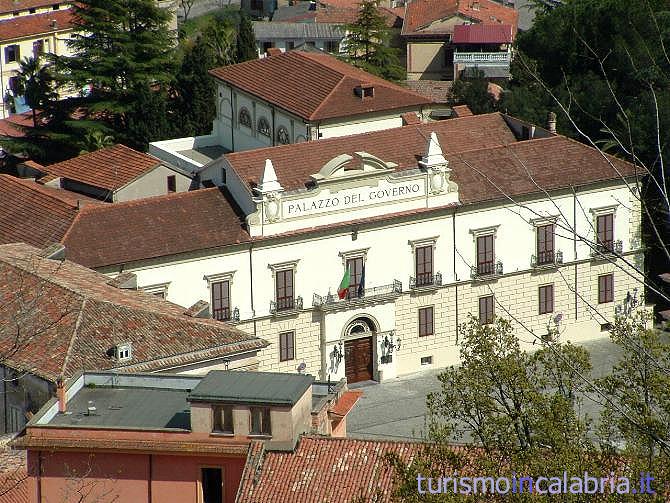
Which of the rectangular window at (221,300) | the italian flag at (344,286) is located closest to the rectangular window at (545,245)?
the italian flag at (344,286)

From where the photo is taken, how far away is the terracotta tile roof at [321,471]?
117 ft

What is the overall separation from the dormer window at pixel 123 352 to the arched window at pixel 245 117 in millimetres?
27144

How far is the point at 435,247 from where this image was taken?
6275 centimetres

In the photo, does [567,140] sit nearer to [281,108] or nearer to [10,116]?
[281,108]

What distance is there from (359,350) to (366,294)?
2.04 meters

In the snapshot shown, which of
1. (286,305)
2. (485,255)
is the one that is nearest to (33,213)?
(286,305)

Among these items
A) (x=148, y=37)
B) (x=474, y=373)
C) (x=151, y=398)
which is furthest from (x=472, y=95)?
(x=474, y=373)

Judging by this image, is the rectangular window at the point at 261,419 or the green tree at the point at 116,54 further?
the green tree at the point at 116,54

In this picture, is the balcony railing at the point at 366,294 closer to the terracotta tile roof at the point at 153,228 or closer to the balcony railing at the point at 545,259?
the terracotta tile roof at the point at 153,228

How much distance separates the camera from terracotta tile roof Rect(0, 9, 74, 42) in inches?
3964

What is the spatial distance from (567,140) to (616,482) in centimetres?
3907

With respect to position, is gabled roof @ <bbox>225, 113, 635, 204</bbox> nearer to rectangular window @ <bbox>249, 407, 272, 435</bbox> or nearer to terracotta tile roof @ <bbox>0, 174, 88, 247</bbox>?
terracotta tile roof @ <bbox>0, 174, 88, 247</bbox>

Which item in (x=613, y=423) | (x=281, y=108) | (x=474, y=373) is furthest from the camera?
(x=281, y=108)

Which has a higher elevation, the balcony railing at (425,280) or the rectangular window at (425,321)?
the balcony railing at (425,280)
